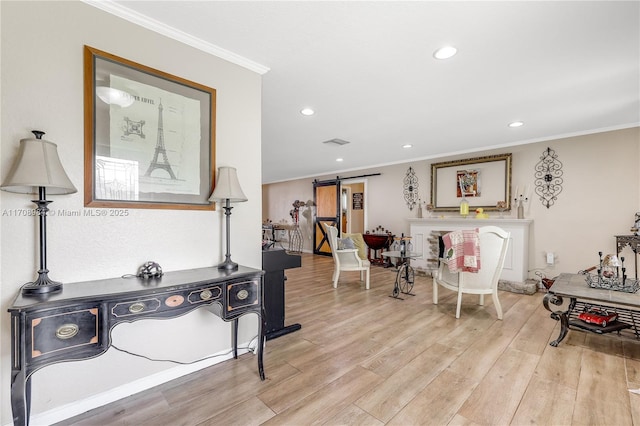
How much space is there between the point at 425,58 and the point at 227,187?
182 centimetres

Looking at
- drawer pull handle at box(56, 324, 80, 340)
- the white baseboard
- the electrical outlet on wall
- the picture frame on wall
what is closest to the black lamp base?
drawer pull handle at box(56, 324, 80, 340)

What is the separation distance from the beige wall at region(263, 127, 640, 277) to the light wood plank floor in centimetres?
186

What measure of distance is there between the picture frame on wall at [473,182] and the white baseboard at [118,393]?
16.0 feet

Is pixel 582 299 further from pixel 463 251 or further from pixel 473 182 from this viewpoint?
pixel 473 182

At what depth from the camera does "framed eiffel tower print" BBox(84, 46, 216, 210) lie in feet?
5.33

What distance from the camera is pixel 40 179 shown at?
4.19 feet

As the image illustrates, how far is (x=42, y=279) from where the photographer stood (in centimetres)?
137

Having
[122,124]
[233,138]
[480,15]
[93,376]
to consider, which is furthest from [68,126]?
[480,15]

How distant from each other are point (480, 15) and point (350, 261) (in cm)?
345

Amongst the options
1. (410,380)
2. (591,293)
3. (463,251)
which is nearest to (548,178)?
(463,251)

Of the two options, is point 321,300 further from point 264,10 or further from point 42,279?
point 264,10

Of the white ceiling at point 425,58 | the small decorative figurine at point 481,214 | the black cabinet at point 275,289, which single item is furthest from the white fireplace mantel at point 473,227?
the black cabinet at point 275,289

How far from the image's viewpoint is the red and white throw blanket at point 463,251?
3059 mm

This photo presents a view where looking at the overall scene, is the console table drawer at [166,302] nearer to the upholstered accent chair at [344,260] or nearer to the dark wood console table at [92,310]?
the dark wood console table at [92,310]
